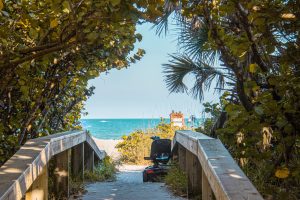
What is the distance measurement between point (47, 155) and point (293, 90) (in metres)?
1.95

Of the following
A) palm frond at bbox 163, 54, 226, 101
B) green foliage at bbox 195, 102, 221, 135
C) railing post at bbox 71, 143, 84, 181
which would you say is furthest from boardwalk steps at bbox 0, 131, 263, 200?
palm frond at bbox 163, 54, 226, 101

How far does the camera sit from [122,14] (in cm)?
233

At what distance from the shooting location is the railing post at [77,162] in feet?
20.0

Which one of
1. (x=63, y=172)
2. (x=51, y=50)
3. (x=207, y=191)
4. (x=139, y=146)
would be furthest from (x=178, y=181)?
(x=139, y=146)

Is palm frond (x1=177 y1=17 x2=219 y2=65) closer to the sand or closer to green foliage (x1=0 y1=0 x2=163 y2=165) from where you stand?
green foliage (x1=0 y1=0 x2=163 y2=165)

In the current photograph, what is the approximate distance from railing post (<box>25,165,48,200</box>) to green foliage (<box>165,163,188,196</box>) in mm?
2454

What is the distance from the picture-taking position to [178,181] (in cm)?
578

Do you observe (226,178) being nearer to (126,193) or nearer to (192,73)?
(126,193)

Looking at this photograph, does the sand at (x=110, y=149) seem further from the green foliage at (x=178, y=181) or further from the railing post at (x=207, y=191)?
the railing post at (x=207, y=191)

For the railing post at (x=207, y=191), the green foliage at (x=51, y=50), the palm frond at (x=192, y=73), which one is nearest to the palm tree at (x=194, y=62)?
the palm frond at (x=192, y=73)

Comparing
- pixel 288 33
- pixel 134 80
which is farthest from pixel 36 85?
pixel 134 80

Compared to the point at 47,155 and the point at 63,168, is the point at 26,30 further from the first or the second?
the point at 63,168

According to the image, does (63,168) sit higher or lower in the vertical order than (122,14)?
lower

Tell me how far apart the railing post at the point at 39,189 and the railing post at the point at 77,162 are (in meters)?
2.92
